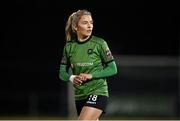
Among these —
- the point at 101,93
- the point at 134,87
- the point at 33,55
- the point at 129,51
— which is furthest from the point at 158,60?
the point at 101,93

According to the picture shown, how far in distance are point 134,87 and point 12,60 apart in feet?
11.1

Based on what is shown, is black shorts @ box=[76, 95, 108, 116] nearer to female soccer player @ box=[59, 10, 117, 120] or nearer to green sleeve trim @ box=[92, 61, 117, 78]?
female soccer player @ box=[59, 10, 117, 120]

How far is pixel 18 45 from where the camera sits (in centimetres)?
1780

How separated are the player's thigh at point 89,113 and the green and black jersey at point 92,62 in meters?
0.13

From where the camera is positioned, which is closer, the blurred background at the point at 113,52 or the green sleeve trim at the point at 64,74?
the green sleeve trim at the point at 64,74

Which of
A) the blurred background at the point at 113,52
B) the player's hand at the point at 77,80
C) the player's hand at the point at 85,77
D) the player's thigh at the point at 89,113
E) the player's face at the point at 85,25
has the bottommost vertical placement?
the blurred background at the point at 113,52

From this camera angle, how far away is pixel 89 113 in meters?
6.19

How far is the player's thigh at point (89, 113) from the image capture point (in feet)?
20.2

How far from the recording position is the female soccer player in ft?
20.4

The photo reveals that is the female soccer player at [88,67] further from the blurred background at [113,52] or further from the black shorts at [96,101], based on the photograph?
the blurred background at [113,52]

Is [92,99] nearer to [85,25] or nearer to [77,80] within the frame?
[77,80]

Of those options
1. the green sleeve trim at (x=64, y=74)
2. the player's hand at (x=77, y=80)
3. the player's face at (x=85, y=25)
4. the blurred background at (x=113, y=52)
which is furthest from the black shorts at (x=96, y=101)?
the blurred background at (x=113, y=52)

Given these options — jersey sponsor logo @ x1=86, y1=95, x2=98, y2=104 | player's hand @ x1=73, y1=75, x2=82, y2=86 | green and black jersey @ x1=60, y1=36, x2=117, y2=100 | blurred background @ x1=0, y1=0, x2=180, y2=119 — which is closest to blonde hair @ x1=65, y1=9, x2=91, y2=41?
green and black jersey @ x1=60, y1=36, x2=117, y2=100

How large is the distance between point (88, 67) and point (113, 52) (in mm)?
10528
